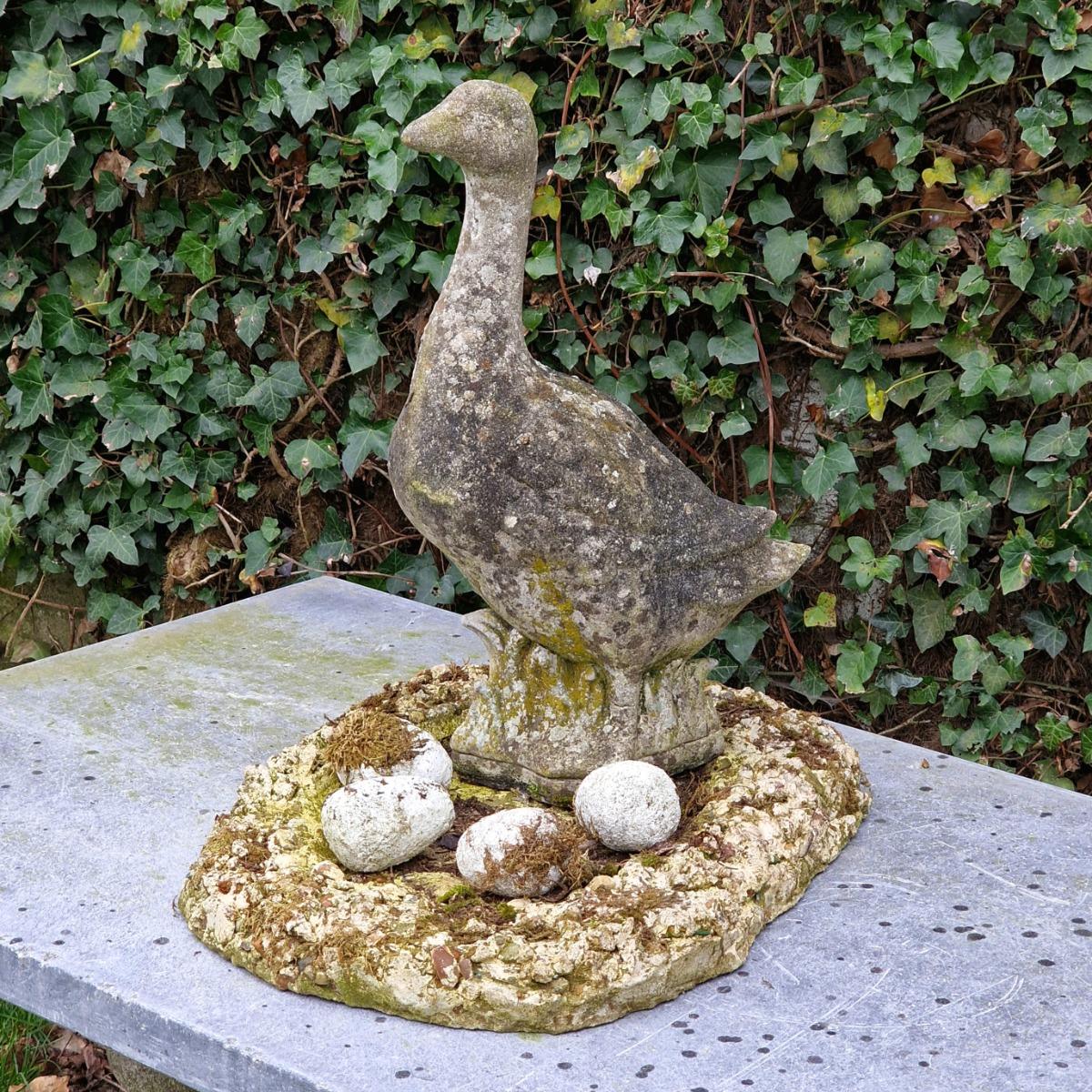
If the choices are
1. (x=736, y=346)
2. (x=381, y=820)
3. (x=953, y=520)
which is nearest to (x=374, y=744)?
(x=381, y=820)

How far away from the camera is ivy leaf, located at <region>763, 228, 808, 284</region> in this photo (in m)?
3.16

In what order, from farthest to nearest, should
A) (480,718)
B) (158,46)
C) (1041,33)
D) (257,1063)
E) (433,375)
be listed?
(158,46), (1041,33), (480,718), (433,375), (257,1063)

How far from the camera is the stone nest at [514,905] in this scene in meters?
1.95

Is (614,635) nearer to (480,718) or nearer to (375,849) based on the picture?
(480,718)

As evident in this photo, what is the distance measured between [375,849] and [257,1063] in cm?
45

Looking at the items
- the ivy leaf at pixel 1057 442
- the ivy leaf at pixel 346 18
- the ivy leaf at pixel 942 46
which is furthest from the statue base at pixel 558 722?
the ivy leaf at pixel 346 18

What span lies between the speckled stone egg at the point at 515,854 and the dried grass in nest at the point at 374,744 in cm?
27

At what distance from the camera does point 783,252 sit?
317 cm

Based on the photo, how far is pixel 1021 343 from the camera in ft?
10.2

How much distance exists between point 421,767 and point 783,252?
4.89ft

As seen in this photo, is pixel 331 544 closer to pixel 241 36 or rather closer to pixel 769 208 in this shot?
pixel 241 36

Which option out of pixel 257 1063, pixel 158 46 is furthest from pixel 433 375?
pixel 158 46

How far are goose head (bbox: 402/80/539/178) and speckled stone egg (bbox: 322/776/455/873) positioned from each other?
1019 millimetres

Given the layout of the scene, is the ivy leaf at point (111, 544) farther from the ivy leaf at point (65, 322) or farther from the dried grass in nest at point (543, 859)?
the dried grass in nest at point (543, 859)
